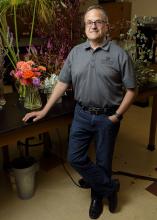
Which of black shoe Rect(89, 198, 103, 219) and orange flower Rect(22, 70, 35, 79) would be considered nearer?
orange flower Rect(22, 70, 35, 79)

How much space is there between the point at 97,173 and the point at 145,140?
133cm

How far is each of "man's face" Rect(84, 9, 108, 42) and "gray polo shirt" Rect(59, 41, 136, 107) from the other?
0.07 metres

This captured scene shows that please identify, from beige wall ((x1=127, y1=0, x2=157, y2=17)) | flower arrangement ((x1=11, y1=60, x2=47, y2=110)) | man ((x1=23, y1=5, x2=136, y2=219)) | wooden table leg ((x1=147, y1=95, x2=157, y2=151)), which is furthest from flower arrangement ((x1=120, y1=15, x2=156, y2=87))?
beige wall ((x1=127, y1=0, x2=157, y2=17))

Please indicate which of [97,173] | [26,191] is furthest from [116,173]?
[26,191]

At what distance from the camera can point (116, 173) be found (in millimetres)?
2562

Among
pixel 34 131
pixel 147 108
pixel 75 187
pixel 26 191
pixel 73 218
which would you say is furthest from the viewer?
pixel 147 108

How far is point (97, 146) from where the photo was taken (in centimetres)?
201

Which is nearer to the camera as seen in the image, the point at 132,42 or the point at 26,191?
the point at 26,191

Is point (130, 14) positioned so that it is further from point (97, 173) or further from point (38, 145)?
point (97, 173)

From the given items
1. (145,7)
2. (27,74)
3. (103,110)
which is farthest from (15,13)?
(145,7)

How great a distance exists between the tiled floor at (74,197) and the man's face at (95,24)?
1223mm

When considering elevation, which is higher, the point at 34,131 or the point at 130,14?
the point at 130,14

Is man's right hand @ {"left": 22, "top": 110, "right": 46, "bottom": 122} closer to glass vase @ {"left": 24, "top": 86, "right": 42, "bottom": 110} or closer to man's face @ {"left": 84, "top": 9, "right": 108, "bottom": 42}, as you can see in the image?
glass vase @ {"left": 24, "top": 86, "right": 42, "bottom": 110}

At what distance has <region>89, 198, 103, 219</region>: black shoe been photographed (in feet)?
6.82
